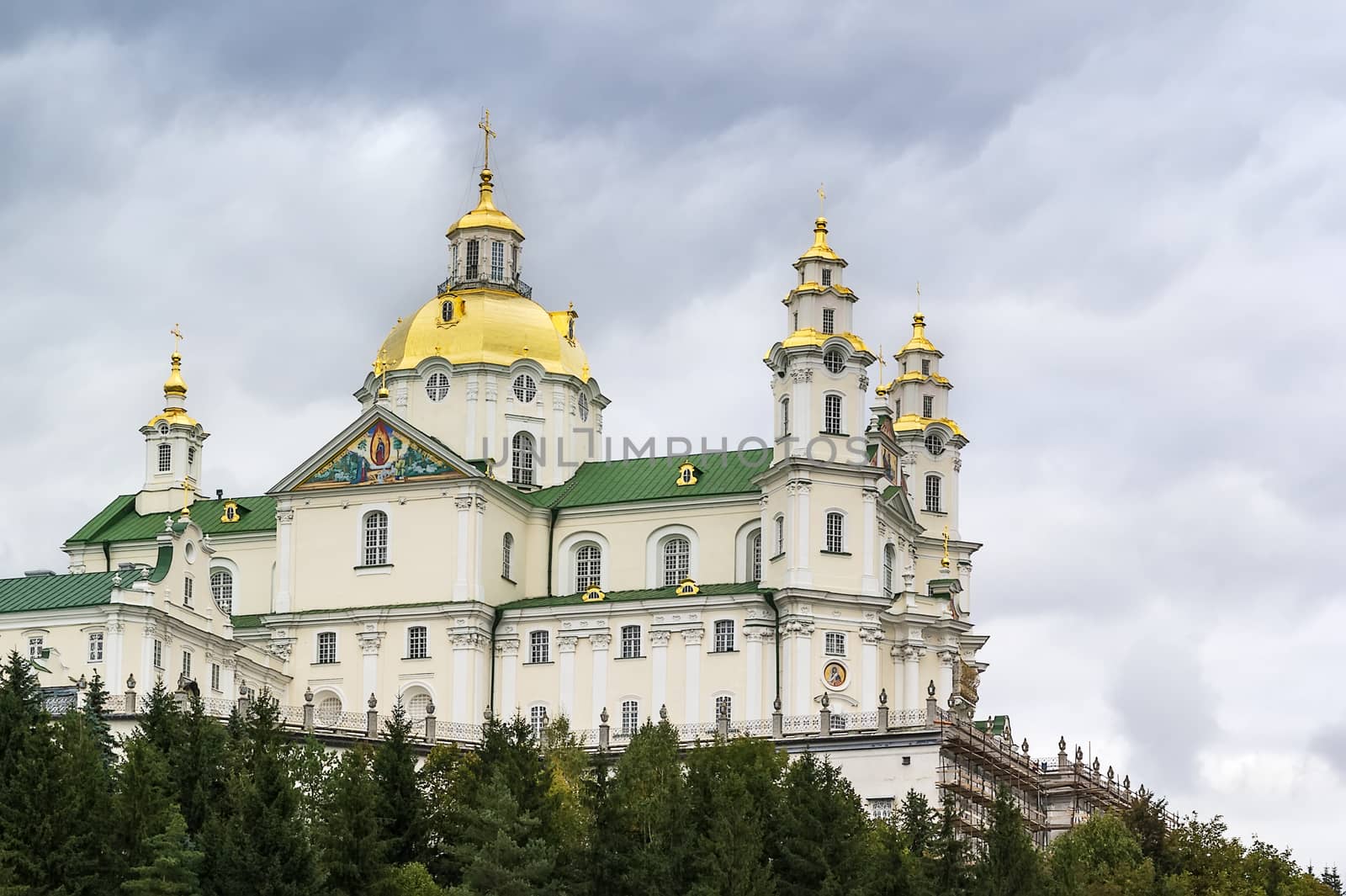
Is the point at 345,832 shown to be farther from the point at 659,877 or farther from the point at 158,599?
the point at 158,599

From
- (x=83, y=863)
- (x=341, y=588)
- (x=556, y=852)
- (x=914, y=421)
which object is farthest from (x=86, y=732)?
(x=914, y=421)

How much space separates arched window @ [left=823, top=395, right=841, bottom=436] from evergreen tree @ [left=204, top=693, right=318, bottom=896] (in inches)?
1194

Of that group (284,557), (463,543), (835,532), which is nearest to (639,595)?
(463,543)

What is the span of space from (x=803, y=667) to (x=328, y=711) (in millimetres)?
15290

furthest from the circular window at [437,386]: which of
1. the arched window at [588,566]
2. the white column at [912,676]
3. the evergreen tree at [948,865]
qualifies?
the evergreen tree at [948,865]

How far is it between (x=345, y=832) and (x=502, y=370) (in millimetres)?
34618

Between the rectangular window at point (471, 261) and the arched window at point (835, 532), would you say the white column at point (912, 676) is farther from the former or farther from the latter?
the rectangular window at point (471, 261)

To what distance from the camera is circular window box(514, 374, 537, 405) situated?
100125 millimetres

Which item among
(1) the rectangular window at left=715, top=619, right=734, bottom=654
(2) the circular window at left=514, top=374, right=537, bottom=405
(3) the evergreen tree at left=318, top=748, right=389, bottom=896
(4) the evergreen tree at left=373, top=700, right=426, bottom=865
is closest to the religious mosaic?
(2) the circular window at left=514, top=374, right=537, bottom=405

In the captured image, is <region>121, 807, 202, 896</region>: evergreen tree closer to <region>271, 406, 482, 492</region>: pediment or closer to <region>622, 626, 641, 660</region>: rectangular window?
<region>622, 626, 641, 660</region>: rectangular window

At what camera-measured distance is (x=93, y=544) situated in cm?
10256

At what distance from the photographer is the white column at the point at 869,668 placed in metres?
90.2

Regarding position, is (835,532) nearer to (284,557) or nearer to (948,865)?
(284,557)

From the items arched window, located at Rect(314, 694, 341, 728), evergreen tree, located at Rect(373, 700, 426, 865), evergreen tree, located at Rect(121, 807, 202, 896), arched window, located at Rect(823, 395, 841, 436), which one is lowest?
evergreen tree, located at Rect(121, 807, 202, 896)
